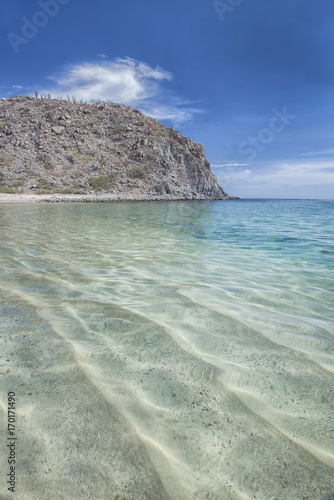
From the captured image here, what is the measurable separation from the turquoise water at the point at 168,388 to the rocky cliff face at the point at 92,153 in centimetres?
5537

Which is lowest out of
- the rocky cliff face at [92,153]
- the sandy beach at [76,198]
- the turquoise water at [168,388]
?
the turquoise water at [168,388]

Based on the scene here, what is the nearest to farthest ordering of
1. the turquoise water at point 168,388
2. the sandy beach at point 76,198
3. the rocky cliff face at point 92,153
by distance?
the turquoise water at point 168,388
the sandy beach at point 76,198
the rocky cliff face at point 92,153

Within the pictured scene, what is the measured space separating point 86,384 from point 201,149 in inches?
3891

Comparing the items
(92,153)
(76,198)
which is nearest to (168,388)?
(76,198)

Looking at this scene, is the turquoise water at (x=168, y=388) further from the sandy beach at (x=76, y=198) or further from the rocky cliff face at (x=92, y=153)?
the rocky cliff face at (x=92, y=153)

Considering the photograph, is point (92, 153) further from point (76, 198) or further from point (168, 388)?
point (168, 388)

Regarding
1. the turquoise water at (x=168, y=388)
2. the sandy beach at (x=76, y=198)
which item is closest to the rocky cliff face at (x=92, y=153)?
the sandy beach at (x=76, y=198)

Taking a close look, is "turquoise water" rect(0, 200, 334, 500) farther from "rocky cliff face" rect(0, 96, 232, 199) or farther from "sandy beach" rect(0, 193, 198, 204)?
"rocky cliff face" rect(0, 96, 232, 199)

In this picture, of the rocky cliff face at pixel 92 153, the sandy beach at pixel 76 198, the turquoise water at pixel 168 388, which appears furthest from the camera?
the rocky cliff face at pixel 92 153

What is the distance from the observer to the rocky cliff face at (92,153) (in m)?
59.8

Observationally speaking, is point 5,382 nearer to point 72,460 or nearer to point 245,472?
point 72,460

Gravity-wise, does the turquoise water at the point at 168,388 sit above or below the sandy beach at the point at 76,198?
below

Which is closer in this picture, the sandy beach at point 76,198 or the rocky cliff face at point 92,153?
the sandy beach at point 76,198

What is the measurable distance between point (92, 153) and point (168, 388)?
75431 mm
